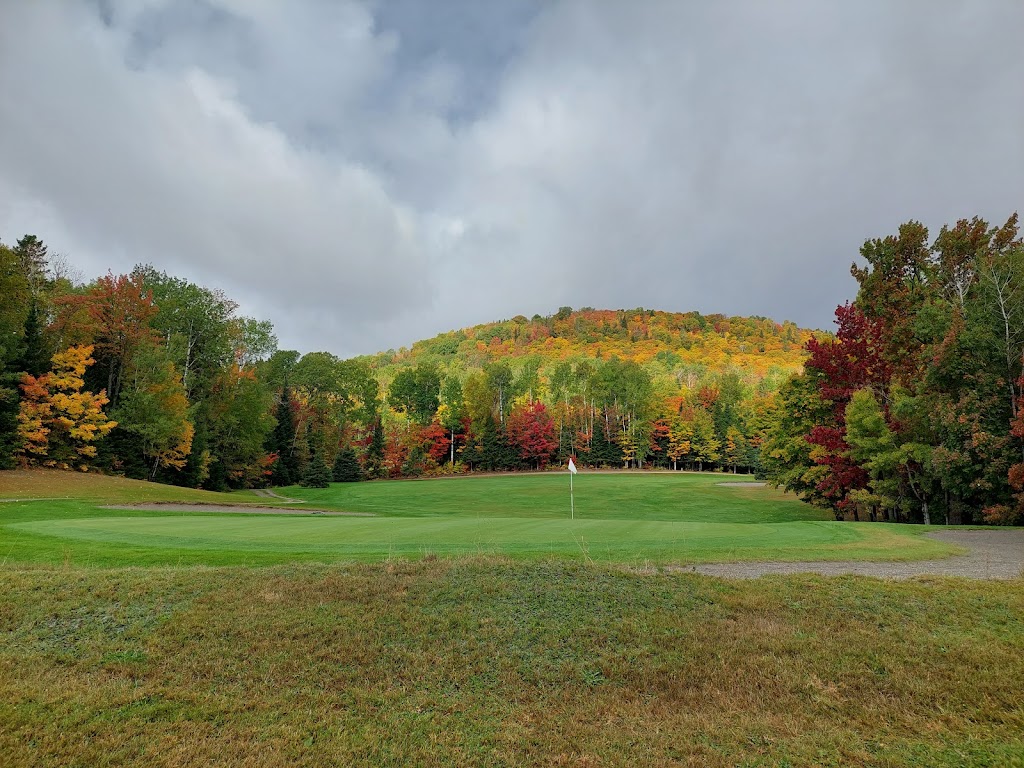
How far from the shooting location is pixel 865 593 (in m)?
8.45

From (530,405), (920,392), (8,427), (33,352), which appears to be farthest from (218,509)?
(530,405)

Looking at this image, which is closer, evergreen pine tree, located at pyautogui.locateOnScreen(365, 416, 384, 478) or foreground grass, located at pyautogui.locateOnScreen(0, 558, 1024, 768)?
foreground grass, located at pyautogui.locateOnScreen(0, 558, 1024, 768)

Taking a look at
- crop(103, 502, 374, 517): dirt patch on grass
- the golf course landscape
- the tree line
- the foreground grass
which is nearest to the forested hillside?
crop(103, 502, 374, 517): dirt patch on grass

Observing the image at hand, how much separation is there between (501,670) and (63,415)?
3986 cm

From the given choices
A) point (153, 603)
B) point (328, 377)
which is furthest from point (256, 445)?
point (153, 603)

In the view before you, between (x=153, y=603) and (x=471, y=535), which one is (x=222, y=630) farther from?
(x=471, y=535)

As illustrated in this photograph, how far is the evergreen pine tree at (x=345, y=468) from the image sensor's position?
62219 mm

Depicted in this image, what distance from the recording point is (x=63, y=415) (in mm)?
34281

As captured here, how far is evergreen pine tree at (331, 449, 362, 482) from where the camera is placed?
2450 inches

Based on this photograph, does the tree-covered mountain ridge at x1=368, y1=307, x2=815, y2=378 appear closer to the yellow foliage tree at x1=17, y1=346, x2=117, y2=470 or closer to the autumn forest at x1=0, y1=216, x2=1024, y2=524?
the autumn forest at x1=0, y1=216, x2=1024, y2=524

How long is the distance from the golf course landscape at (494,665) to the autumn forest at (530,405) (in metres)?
17.0

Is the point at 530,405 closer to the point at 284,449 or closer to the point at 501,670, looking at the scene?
the point at 284,449

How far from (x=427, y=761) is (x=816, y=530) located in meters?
17.6

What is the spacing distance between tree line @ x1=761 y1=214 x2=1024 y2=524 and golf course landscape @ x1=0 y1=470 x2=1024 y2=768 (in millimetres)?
15300
